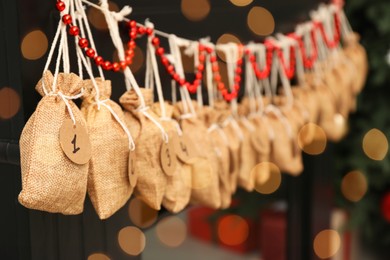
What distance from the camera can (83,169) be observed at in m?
0.48

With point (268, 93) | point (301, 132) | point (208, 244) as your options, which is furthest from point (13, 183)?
point (208, 244)

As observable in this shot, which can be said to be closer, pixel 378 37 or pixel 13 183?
pixel 13 183

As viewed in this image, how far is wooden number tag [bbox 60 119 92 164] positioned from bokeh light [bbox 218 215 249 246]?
1.02 m

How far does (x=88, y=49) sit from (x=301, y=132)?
26.6 inches

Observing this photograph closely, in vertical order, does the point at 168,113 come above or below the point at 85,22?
below

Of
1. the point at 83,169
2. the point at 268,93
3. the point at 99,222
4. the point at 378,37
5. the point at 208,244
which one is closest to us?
the point at 83,169

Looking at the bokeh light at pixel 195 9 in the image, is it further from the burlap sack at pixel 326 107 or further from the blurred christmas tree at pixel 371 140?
the blurred christmas tree at pixel 371 140

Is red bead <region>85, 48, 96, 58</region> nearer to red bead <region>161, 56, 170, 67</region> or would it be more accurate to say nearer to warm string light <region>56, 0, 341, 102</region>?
warm string light <region>56, 0, 341, 102</region>

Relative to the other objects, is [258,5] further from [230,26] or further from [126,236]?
[126,236]

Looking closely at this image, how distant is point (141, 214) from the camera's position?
2.39 feet

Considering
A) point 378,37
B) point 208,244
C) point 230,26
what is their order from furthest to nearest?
point 378,37
point 208,244
point 230,26

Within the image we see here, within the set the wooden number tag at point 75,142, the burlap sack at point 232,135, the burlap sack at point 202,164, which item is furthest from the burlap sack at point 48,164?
the burlap sack at point 232,135

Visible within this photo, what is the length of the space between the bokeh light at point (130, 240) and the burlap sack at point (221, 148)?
15 centimetres

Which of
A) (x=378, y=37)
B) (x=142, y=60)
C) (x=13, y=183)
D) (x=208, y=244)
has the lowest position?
(x=208, y=244)
